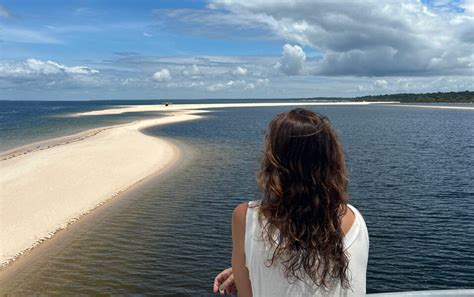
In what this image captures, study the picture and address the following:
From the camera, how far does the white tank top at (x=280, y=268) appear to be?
2.35m

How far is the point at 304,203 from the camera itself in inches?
94.7

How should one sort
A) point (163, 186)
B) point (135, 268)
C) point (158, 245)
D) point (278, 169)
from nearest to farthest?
point (278, 169), point (135, 268), point (158, 245), point (163, 186)

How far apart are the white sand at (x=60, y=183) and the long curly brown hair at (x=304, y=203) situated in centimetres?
1309

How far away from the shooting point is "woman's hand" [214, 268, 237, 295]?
277cm

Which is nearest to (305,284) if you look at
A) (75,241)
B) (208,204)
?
(75,241)

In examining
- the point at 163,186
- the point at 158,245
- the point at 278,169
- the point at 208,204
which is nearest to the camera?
the point at 278,169

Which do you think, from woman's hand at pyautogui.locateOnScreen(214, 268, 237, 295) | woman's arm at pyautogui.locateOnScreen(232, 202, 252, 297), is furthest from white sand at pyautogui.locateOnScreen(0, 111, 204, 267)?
woman's arm at pyautogui.locateOnScreen(232, 202, 252, 297)

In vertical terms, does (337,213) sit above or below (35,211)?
above

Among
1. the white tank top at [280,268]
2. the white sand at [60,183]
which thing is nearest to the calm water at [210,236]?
the white sand at [60,183]

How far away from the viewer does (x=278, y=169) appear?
2.39 metres

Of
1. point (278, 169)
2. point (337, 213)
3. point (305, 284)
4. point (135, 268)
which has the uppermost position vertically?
point (278, 169)

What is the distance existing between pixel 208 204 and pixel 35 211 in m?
7.04

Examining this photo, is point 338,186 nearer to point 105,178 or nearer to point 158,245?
point 158,245

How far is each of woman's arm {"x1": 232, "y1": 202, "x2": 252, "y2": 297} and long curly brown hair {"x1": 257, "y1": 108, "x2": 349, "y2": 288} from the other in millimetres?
116
